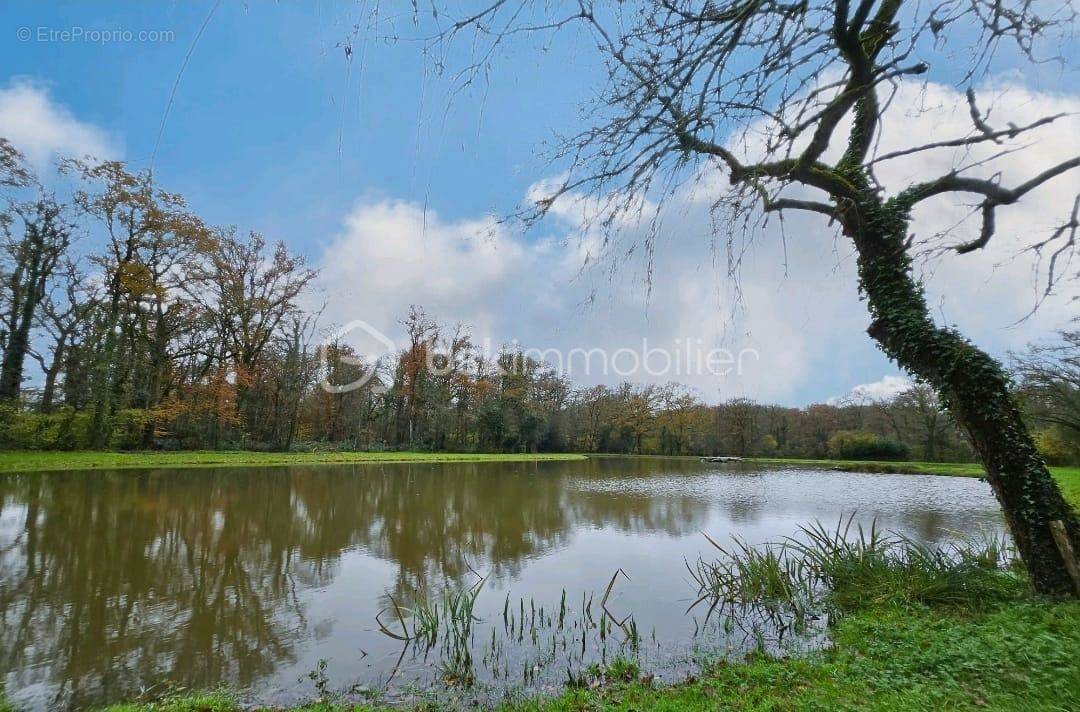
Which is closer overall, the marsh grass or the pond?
the pond

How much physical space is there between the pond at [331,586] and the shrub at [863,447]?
35.9m

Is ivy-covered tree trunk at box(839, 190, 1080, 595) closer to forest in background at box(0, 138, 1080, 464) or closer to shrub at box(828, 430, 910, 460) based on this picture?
forest in background at box(0, 138, 1080, 464)

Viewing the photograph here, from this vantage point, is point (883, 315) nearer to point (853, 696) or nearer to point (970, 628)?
point (970, 628)

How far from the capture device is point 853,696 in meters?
3.00

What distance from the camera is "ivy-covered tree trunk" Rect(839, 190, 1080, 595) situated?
4.64 m

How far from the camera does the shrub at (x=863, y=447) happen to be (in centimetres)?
4306

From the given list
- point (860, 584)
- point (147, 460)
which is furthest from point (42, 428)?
point (860, 584)

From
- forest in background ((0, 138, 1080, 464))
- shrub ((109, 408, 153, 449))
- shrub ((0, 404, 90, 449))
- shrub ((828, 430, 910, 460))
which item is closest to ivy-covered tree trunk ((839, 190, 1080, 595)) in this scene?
forest in background ((0, 138, 1080, 464))

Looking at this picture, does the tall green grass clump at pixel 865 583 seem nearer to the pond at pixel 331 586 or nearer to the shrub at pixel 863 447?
the pond at pixel 331 586

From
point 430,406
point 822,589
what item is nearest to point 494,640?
point 822,589

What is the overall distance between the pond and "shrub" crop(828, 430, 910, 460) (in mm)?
35924

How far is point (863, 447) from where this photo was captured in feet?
147

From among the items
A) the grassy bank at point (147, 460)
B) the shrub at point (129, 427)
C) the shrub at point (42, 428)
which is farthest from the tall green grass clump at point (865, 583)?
the shrub at point (129, 427)

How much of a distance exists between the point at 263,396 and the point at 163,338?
7.82 m
